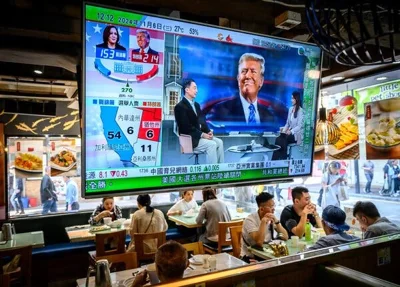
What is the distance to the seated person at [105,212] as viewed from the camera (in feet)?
17.9

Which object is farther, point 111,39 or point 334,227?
point 334,227

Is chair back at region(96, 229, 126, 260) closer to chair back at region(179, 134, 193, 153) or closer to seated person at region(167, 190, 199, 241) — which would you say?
seated person at region(167, 190, 199, 241)

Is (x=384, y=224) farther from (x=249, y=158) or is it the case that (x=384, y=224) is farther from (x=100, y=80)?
(x=100, y=80)

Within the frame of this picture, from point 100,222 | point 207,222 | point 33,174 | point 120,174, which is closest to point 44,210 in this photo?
point 33,174

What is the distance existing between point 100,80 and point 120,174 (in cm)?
49

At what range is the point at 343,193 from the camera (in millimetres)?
6363

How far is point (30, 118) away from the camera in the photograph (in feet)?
24.0

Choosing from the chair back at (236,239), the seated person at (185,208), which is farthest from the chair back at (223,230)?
the seated person at (185,208)

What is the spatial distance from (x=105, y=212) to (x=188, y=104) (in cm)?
424

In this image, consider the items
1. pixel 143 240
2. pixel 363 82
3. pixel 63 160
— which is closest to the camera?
pixel 143 240

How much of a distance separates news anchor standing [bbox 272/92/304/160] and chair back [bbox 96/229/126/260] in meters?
3.04

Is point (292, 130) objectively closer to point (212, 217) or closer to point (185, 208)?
point (212, 217)

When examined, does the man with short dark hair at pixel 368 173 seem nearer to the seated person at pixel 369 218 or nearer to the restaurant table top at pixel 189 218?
the restaurant table top at pixel 189 218

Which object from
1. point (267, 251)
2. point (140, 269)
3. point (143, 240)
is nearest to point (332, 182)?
point (267, 251)
